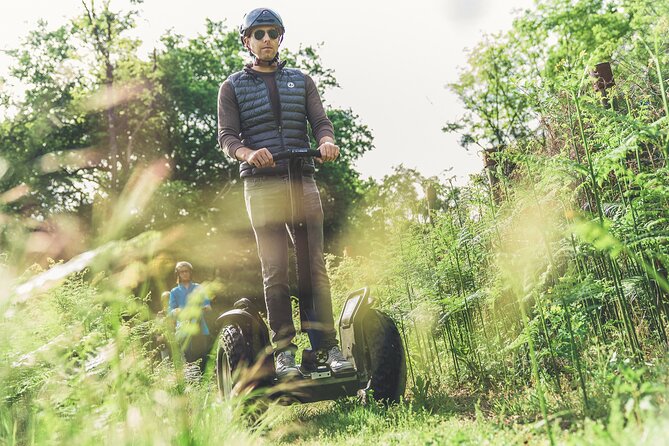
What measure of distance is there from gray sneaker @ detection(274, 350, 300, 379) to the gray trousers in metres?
0.05

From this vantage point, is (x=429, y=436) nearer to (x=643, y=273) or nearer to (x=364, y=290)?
(x=643, y=273)

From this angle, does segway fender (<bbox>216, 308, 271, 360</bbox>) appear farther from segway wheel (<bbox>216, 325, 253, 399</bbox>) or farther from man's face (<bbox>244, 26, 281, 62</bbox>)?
man's face (<bbox>244, 26, 281, 62</bbox>)

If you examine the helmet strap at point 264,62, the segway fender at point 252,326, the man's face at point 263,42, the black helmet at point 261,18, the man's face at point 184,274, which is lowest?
the segway fender at point 252,326

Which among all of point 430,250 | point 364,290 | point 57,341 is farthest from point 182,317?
point 430,250

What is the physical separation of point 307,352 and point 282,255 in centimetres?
59

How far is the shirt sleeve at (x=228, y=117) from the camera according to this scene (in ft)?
13.1

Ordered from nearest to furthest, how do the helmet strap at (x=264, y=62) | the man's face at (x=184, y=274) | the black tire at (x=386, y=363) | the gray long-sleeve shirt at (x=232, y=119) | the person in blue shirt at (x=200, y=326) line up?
the black tire at (x=386, y=363)
the gray long-sleeve shirt at (x=232, y=119)
the helmet strap at (x=264, y=62)
the person in blue shirt at (x=200, y=326)
the man's face at (x=184, y=274)

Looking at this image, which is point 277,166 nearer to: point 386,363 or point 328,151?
point 328,151

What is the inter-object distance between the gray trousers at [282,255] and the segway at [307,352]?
0.19 feet

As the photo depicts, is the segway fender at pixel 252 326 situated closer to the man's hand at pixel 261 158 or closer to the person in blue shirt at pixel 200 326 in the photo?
the man's hand at pixel 261 158

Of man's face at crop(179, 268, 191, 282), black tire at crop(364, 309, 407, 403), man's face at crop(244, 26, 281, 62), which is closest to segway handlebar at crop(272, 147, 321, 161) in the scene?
man's face at crop(244, 26, 281, 62)

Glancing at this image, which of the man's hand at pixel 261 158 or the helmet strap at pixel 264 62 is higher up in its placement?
the helmet strap at pixel 264 62

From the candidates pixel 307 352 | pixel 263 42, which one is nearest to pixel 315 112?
pixel 263 42

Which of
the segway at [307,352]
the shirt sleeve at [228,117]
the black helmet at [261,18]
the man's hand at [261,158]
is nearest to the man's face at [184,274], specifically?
the segway at [307,352]
